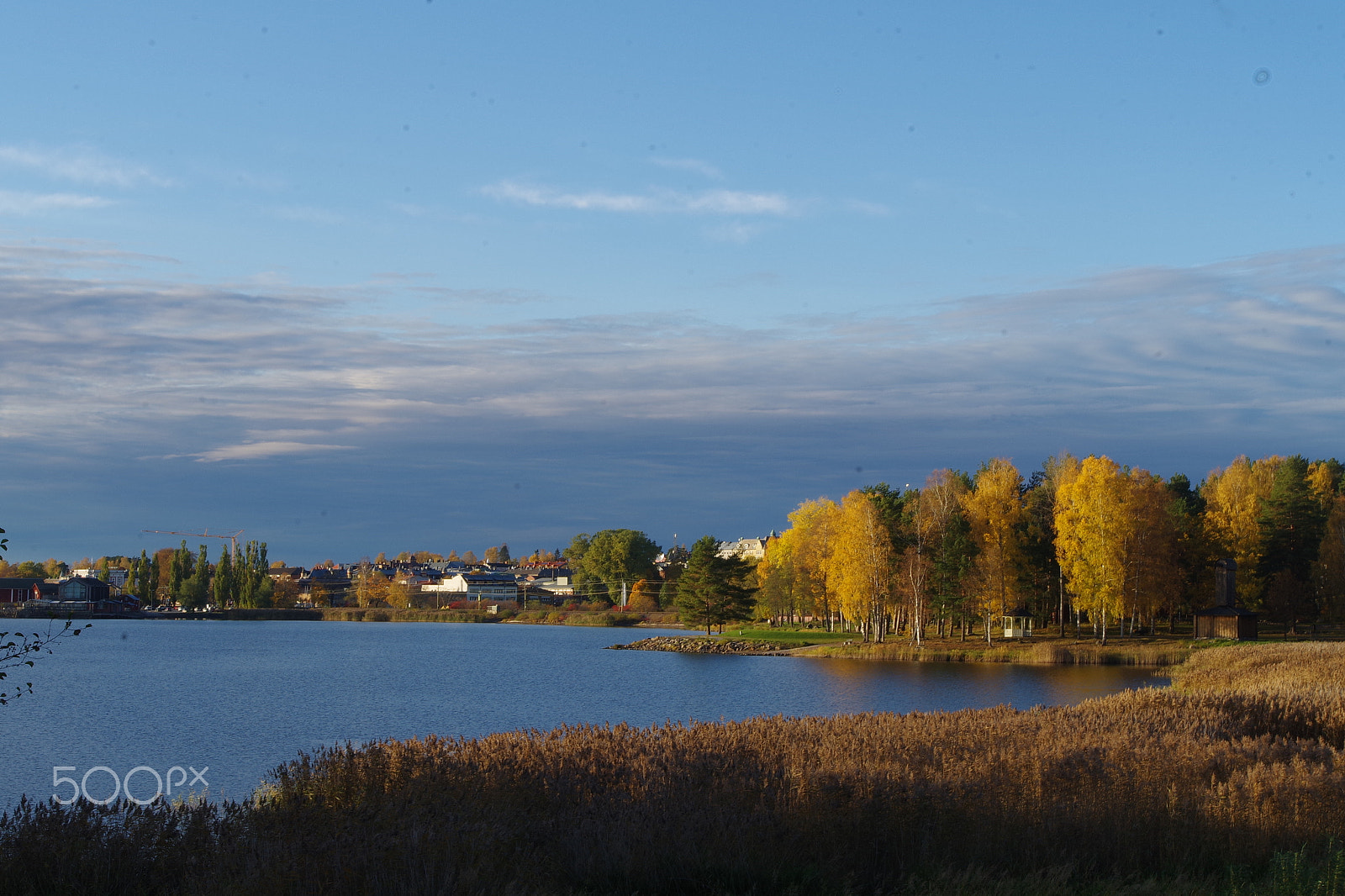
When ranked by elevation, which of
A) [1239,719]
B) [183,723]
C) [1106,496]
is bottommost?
[183,723]

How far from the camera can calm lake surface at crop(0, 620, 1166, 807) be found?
99.2 ft

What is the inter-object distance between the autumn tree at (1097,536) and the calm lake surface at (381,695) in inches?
287

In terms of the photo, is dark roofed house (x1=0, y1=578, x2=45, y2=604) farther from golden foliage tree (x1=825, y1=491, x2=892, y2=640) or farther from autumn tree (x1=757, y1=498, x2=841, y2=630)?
golden foliage tree (x1=825, y1=491, x2=892, y2=640)

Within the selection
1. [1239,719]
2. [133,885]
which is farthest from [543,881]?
[1239,719]

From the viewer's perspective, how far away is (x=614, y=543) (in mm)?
160875

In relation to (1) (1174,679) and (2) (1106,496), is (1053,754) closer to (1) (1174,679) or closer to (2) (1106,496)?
(1) (1174,679)

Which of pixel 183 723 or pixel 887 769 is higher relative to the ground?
pixel 887 769

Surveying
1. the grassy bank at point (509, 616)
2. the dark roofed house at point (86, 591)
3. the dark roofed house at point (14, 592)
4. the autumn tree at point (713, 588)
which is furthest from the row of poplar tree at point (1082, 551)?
the dark roofed house at point (14, 592)

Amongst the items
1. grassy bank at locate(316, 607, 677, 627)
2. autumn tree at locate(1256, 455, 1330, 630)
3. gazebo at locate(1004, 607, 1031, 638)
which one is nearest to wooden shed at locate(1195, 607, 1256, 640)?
autumn tree at locate(1256, 455, 1330, 630)

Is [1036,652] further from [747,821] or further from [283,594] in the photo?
[283,594]

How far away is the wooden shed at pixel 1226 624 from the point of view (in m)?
68.2

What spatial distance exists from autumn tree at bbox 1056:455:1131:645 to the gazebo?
7.90 meters

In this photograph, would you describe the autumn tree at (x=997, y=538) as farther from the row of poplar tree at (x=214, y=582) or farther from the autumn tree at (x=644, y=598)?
the row of poplar tree at (x=214, y=582)

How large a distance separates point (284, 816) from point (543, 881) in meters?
2.87
